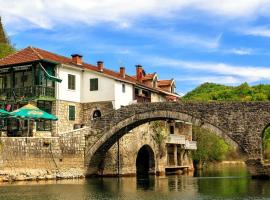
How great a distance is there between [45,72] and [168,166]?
18126mm

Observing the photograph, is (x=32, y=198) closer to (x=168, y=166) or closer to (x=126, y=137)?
(x=126, y=137)

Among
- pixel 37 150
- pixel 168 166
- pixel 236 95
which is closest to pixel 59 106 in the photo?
pixel 37 150

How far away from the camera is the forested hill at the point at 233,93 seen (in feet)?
252

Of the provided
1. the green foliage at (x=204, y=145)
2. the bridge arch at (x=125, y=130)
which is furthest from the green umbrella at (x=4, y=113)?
→ the green foliage at (x=204, y=145)

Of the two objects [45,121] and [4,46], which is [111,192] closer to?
[45,121]

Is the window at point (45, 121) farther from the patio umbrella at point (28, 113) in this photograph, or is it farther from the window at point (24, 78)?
the patio umbrella at point (28, 113)

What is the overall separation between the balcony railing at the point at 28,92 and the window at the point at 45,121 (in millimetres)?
851

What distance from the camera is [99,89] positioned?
41.3 meters

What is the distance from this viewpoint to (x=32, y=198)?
76.9 feet

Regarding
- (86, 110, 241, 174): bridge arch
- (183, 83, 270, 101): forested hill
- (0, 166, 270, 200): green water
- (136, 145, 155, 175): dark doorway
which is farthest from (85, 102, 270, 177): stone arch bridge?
(183, 83, 270, 101): forested hill

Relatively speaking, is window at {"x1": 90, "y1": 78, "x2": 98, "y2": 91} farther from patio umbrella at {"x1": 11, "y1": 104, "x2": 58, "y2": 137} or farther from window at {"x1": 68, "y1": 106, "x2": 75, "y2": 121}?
patio umbrella at {"x1": 11, "y1": 104, "x2": 58, "y2": 137}

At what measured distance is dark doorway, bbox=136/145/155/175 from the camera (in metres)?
45.7

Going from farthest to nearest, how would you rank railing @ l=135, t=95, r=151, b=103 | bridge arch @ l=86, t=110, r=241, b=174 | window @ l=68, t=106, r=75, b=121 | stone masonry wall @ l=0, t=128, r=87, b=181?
railing @ l=135, t=95, r=151, b=103
window @ l=68, t=106, r=75, b=121
bridge arch @ l=86, t=110, r=241, b=174
stone masonry wall @ l=0, t=128, r=87, b=181

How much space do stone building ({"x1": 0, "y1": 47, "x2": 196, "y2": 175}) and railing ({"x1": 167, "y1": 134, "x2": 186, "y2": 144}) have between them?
2.54 meters
